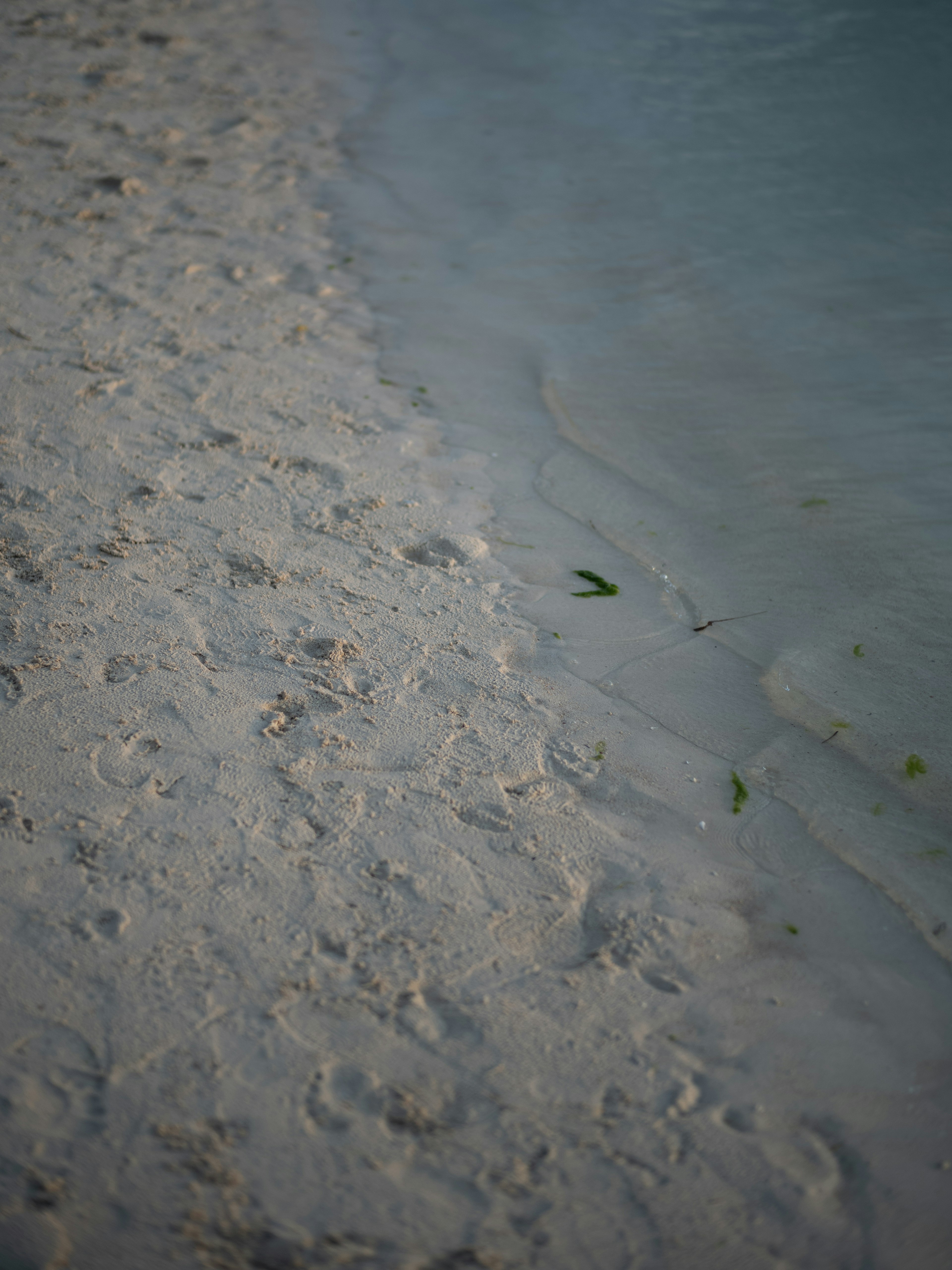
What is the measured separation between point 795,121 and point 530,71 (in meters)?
2.42

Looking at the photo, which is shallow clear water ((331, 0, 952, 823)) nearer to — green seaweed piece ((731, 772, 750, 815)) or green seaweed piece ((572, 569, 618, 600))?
green seaweed piece ((572, 569, 618, 600))

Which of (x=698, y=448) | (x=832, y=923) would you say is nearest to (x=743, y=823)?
(x=832, y=923)

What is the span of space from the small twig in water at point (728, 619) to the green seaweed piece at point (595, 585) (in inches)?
12.2

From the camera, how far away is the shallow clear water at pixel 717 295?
9.96 ft

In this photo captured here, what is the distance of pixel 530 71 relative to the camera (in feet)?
24.6

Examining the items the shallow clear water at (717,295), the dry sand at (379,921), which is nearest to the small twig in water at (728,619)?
the shallow clear water at (717,295)

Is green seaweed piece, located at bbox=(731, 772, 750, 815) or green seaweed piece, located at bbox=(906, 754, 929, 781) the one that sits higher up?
green seaweed piece, located at bbox=(731, 772, 750, 815)

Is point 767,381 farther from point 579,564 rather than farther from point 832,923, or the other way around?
point 832,923

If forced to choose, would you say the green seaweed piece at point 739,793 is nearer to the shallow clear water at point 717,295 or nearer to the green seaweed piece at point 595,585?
the shallow clear water at point 717,295

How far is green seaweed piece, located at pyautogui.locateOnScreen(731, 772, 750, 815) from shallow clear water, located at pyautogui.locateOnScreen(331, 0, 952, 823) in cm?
43

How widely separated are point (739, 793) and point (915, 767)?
1.91 feet

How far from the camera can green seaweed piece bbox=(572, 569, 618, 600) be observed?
285cm

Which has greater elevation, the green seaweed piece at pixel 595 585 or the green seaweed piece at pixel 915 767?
the green seaweed piece at pixel 595 585

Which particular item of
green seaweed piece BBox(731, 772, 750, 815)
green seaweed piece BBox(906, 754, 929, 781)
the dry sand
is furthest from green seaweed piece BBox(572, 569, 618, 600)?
green seaweed piece BBox(906, 754, 929, 781)
